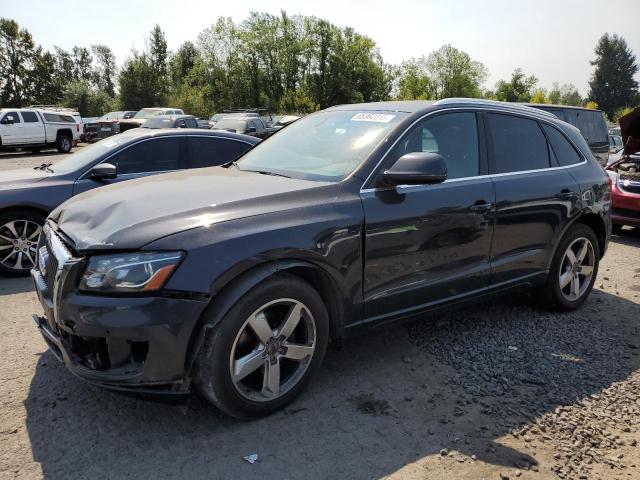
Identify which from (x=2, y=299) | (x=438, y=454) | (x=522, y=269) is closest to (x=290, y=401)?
(x=438, y=454)

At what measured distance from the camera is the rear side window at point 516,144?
4004 mm

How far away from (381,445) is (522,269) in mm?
2076

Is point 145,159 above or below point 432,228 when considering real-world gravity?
above

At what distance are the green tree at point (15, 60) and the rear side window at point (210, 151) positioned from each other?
195 ft

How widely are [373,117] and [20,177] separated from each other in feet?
13.4

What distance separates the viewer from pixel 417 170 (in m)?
3.10

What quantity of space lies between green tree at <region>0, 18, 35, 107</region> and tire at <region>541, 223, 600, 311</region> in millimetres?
63275

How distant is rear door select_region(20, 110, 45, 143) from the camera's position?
74.8 ft

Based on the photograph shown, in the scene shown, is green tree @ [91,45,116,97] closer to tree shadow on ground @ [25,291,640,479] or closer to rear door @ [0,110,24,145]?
rear door @ [0,110,24,145]

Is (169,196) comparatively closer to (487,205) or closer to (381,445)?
(381,445)

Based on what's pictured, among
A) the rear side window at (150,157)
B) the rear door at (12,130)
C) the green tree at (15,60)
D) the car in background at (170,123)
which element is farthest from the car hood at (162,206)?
the green tree at (15,60)

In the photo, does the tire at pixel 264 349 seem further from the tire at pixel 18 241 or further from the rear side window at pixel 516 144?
the tire at pixel 18 241

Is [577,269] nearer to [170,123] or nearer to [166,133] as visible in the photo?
[166,133]

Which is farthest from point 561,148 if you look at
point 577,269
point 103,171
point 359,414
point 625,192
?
point 103,171
